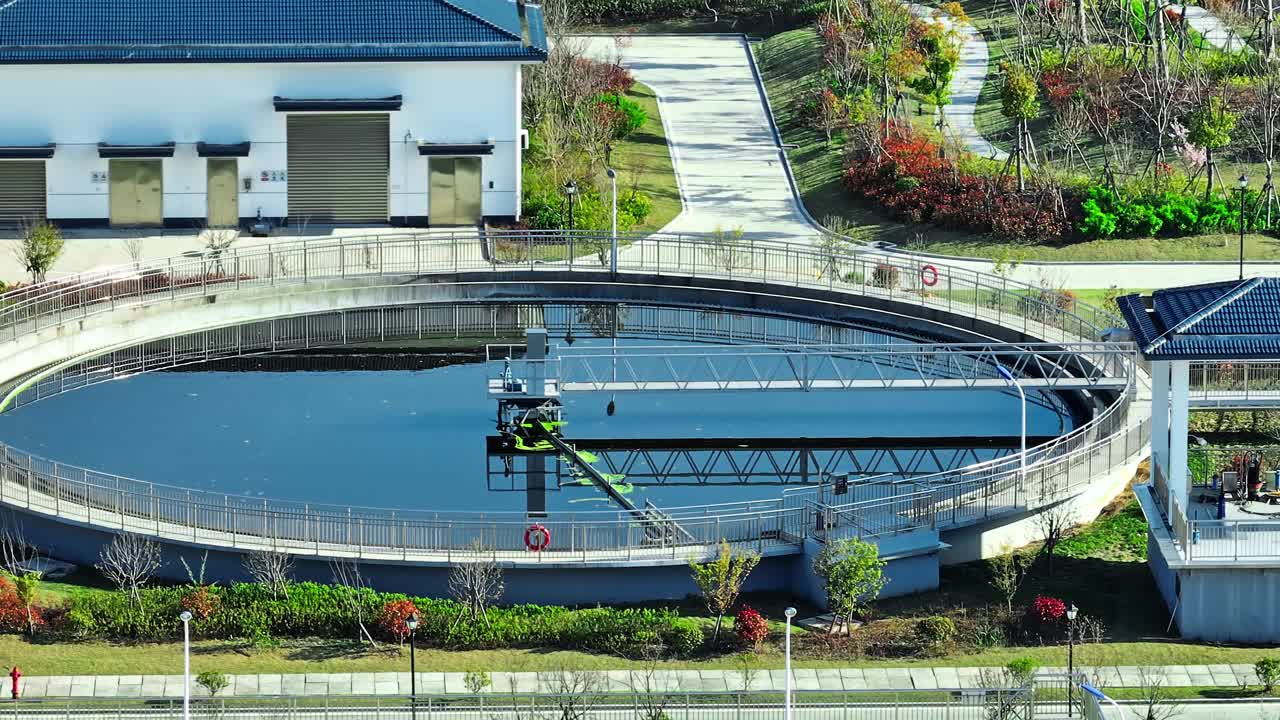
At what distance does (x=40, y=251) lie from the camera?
81.6 m

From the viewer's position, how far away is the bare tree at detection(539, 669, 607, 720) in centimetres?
5262

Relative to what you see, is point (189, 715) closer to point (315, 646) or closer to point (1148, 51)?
point (315, 646)

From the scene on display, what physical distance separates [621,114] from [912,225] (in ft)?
43.3

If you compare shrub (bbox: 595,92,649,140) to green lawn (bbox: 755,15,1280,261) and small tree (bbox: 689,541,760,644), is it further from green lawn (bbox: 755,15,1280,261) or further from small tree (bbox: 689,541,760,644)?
small tree (bbox: 689,541,760,644)

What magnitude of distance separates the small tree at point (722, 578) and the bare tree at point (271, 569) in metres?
8.25

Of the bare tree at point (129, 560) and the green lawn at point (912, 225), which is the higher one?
the green lawn at point (912, 225)

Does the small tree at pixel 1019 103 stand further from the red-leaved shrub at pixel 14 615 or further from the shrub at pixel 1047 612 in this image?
the red-leaved shrub at pixel 14 615

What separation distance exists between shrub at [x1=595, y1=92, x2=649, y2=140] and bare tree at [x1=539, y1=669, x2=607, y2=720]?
42960 mm

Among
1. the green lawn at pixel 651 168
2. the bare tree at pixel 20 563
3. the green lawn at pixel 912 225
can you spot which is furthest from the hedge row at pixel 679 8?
the bare tree at pixel 20 563

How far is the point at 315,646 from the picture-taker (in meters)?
56.8

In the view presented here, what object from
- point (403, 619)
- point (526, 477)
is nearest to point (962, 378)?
point (526, 477)

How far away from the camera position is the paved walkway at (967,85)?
95188 millimetres

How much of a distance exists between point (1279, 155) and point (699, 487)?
109ft

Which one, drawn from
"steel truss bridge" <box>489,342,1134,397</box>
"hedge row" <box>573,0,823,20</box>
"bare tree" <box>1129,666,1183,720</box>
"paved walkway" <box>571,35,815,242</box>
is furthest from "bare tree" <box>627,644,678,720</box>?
"hedge row" <box>573,0,823,20</box>
